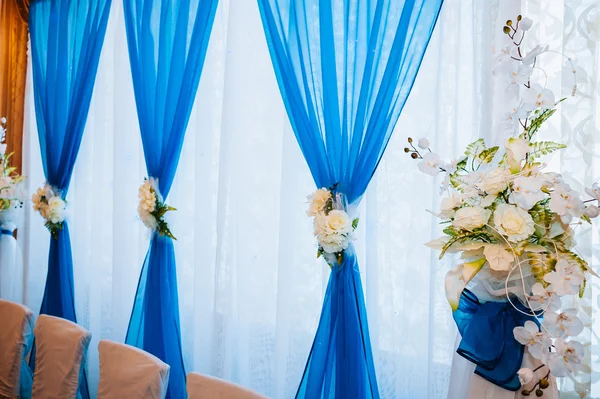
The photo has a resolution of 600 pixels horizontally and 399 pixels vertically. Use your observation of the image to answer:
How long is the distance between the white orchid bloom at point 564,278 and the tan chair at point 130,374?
1.24 meters

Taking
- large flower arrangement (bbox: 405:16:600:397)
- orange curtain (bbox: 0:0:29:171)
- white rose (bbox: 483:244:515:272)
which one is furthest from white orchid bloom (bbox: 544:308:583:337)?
orange curtain (bbox: 0:0:29:171)

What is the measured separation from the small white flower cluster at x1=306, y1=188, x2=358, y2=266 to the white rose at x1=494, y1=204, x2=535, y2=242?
2.84 ft

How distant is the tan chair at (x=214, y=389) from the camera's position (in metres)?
1.63

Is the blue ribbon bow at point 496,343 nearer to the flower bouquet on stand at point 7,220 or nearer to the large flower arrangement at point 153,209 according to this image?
the large flower arrangement at point 153,209

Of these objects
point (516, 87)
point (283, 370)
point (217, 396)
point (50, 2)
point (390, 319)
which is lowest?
point (283, 370)

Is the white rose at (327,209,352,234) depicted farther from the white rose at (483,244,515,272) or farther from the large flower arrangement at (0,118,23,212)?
the large flower arrangement at (0,118,23,212)

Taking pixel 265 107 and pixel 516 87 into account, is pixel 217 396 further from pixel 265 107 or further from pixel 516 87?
pixel 265 107

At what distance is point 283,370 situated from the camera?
2.62 m

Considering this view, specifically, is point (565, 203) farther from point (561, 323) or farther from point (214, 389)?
point (214, 389)

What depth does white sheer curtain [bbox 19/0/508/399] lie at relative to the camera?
7.14 ft

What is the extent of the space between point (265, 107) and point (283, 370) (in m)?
1.24

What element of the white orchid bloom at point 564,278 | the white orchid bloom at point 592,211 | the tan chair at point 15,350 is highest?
the white orchid bloom at point 592,211

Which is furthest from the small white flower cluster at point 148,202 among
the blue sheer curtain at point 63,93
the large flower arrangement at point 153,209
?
the blue sheer curtain at point 63,93

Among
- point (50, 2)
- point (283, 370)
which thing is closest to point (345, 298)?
point (283, 370)
